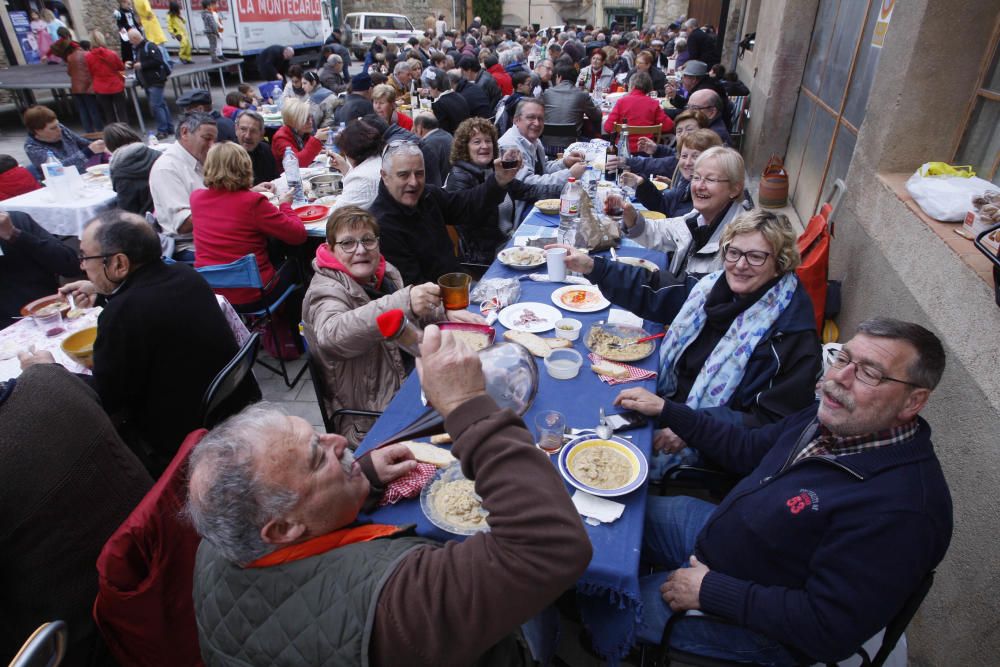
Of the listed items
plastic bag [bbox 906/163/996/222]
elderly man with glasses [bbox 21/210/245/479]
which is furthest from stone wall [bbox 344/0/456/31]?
plastic bag [bbox 906/163/996/222]

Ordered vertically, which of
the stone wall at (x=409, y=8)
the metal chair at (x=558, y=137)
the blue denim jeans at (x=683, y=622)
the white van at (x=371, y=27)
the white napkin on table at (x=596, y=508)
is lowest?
the blue denim jeans at (x=683, y=622)

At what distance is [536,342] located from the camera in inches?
107

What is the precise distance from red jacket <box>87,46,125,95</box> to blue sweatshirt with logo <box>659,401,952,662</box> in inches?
563

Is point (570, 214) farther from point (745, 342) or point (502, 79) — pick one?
point (502, 79)

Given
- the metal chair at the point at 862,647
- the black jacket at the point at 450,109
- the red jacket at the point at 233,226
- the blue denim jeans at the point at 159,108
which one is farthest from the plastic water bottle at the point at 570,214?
the blue denim jeans at the point at 159,108

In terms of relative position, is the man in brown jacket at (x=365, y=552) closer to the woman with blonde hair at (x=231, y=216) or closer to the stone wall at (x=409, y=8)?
the woman with blonde hair at (x=231, y=216)

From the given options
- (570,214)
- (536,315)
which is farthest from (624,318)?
(570,214)

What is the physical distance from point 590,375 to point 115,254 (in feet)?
7.88

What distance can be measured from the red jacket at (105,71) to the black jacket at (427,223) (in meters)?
11.2

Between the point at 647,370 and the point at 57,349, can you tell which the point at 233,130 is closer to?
the point at 57,349

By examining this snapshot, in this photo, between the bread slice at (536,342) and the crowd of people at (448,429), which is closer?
the crowd of people at (448,429)

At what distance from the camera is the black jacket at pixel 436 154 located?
225 inches

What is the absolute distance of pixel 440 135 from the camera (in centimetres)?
636

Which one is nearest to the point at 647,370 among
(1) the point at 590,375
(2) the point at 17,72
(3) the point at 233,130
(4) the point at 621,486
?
(1) the point at 590,375
